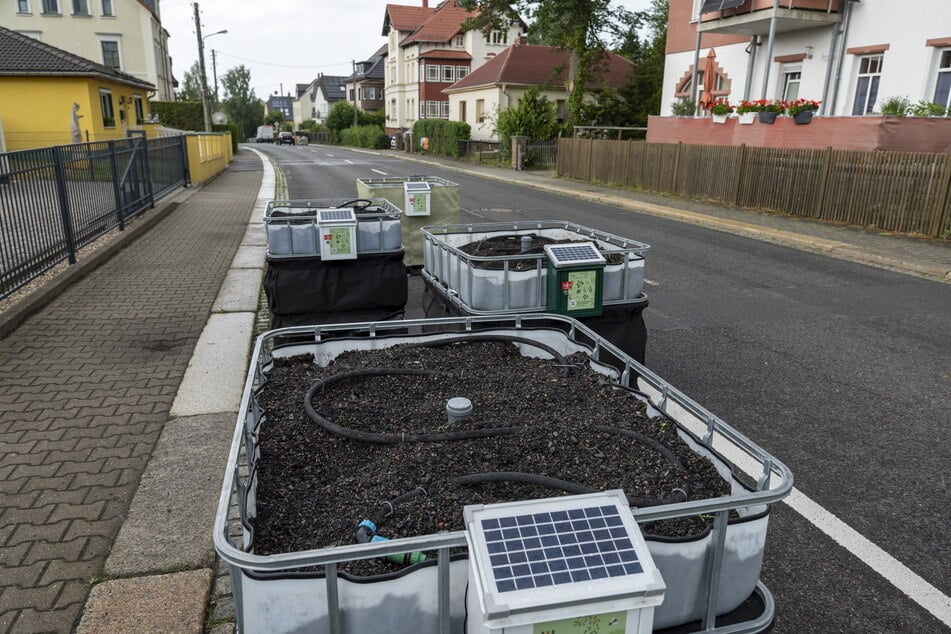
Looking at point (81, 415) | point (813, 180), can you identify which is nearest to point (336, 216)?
point (81, 415)

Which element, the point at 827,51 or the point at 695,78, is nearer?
the point at 827,51

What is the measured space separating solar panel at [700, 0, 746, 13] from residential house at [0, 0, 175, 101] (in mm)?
32452

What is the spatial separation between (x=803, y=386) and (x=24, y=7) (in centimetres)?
4953

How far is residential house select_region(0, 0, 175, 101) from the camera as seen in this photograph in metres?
41.3

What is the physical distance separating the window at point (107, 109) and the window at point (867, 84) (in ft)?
89.5

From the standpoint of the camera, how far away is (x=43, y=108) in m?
26.6

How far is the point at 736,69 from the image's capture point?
959 inches

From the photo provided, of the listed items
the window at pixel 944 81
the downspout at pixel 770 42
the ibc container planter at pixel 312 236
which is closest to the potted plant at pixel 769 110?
the downspout at pixel 770 42

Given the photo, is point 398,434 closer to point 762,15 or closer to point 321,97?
point 762,15

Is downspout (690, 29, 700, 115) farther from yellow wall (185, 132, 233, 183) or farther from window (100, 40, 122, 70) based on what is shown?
window (100, 40, 122, 70)

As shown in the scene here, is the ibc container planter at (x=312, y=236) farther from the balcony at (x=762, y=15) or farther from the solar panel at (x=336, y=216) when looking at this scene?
the balcony at (x=762, y=15)

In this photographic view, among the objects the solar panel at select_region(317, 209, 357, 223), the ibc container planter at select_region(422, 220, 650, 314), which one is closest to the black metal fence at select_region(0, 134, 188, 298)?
the solar panel at select_region(317, 209, 357, 223)

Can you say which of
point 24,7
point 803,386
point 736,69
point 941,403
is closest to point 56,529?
point 803,386

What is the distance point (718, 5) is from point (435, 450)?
75.3 ft
